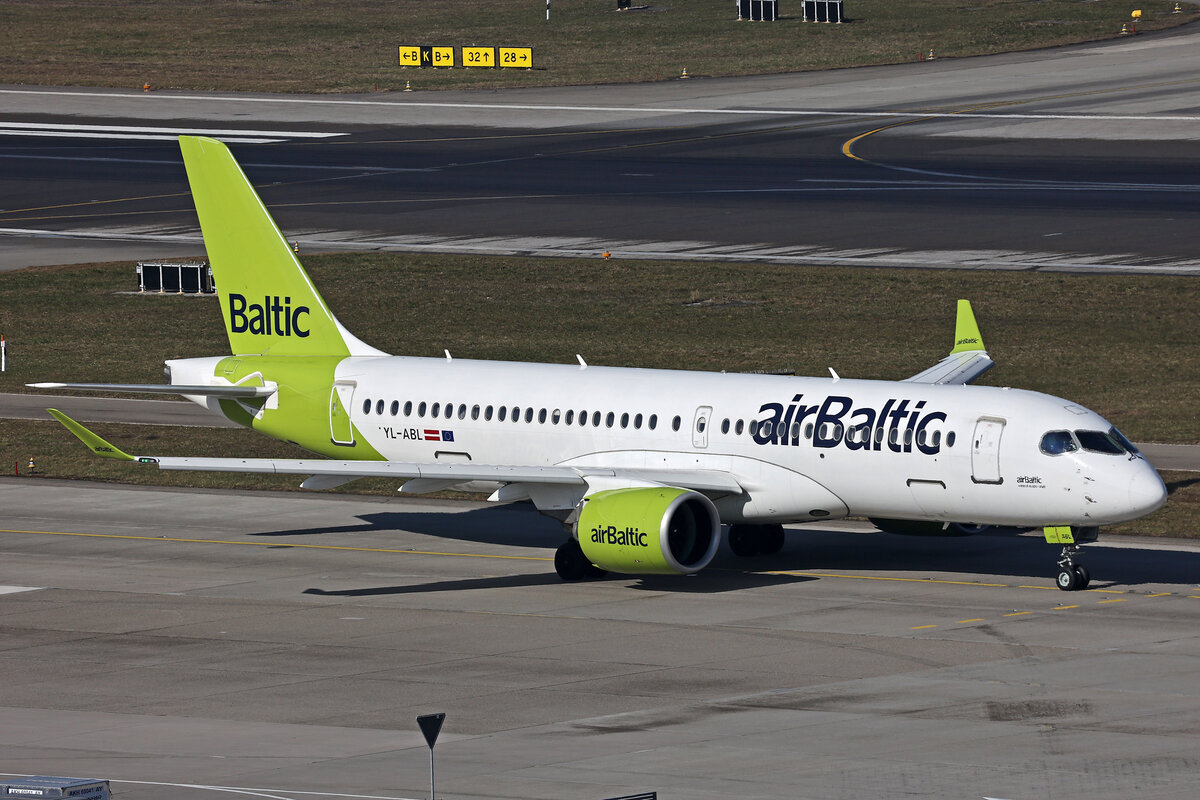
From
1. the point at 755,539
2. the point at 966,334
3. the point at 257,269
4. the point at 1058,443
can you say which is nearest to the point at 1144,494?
the point at 1058,443

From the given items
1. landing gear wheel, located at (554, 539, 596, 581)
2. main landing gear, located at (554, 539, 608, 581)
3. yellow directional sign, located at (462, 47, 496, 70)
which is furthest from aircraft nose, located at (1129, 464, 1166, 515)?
yellow directional sign, located at (462, 47, 496, 70)

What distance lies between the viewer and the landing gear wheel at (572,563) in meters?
41.0

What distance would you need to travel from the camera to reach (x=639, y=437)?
137ft

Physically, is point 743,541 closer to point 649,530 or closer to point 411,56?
point 649,530

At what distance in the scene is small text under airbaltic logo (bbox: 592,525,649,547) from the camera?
1506 inches

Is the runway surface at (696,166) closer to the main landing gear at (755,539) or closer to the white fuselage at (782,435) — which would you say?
the main landing gear at (755,539)

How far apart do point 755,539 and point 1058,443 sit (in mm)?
8095

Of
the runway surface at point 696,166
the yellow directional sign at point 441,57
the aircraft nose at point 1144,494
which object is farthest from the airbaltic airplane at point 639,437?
the yellow directional sign at point 441,57

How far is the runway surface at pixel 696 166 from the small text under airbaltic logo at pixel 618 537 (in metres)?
39.5

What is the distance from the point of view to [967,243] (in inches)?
3105

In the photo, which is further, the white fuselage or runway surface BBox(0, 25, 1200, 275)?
runway surface BBox(0, 25, 1200, 275)

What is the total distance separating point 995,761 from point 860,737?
215cm

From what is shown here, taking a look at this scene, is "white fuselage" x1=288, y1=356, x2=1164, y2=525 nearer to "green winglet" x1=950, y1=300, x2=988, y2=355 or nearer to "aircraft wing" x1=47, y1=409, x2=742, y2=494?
"aircraft wing" x1=47, y1=409, x2=742, y2=494

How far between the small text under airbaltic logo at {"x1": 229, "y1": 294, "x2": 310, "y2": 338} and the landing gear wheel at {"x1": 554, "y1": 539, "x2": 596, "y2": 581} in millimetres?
9756
